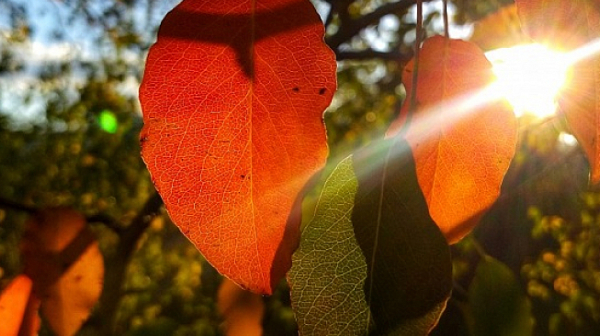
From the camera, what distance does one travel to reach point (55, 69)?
5.23 m

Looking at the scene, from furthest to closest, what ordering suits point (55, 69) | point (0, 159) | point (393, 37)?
point (55, 69)
point (0, 159)
point (393, 37)

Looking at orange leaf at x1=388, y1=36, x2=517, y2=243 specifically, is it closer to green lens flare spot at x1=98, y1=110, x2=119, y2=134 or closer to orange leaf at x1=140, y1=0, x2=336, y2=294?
orange leaf at x1=140, y1=0, x2=336, y2=294

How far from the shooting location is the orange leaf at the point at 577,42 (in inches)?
14.3

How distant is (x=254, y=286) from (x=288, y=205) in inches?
1.7

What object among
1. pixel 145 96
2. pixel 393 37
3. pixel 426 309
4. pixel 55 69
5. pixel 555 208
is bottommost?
pixel 555 208

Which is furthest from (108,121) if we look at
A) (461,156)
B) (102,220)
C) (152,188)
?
(461,156)

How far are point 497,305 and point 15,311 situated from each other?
46 cm

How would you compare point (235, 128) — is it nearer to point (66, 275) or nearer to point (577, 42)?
point (577, 42)

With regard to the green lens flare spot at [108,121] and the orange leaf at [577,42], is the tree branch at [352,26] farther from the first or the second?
the green lens flare spot at [108,121]

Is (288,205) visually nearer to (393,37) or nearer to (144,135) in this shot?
(144,135)

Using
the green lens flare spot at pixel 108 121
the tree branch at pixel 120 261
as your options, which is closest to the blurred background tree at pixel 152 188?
the green lens flare spot at pixel 108 121

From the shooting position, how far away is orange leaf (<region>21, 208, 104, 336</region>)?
0.62 meters

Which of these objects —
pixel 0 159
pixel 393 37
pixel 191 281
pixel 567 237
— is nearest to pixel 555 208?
pixel 567 237

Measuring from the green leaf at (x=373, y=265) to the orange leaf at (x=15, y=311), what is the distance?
38 centimetres
